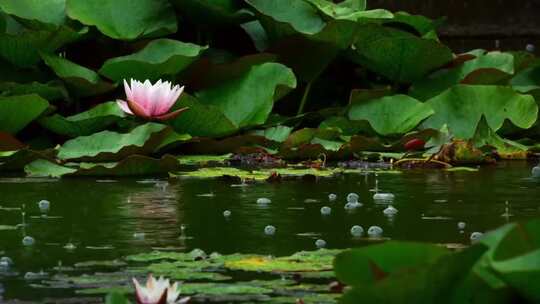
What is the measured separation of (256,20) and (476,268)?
510cm

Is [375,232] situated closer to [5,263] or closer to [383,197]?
[383,197]

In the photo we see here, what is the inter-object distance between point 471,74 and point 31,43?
228 centimetres

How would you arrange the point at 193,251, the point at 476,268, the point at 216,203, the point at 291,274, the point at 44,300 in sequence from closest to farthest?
the point at 476,268 → the point at 44,300 → the point at 291,274 → the point at 193,251 → the point at 216,203

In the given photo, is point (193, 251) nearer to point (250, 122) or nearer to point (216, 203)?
point (216, 203)

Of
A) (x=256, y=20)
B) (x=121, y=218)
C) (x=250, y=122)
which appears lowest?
(x=121, y=218)

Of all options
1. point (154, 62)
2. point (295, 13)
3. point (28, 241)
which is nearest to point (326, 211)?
point (28, 241)

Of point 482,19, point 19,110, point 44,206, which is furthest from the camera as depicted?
point 482,19

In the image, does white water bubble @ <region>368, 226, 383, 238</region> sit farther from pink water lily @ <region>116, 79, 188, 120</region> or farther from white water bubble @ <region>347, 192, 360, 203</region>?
pink water lily @ <region>116, 79, 188, 120</region>

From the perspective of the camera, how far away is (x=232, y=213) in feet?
14.0

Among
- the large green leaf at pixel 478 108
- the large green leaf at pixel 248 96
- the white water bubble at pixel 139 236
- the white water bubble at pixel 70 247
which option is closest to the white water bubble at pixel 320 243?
the white water bubble at pixel 139 236

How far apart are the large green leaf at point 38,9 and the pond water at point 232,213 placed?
4.63 feet

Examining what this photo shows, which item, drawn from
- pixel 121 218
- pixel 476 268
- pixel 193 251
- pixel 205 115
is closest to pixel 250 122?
pixel 205 115

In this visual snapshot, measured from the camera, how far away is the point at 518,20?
29.2 ft

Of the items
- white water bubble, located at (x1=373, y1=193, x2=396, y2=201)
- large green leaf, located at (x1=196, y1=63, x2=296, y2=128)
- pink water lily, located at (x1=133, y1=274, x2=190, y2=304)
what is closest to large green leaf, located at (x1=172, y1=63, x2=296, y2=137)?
large green leaf, located at (x1=196, y1=63, x2=296, y2=128)
